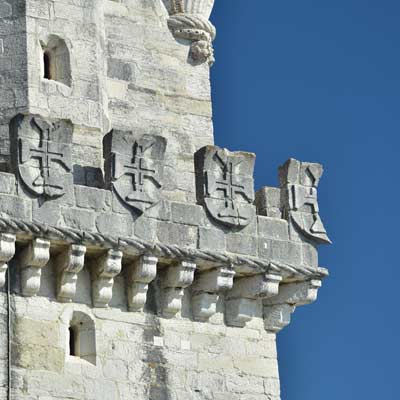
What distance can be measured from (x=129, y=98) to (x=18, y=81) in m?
1.68

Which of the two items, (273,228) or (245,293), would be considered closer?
(245,293)

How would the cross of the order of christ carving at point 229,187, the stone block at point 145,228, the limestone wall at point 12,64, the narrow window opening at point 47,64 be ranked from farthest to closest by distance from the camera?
the narrow window opening at point 47,64, the cross of the order of christ carving at point 229,187, the limestone wall at point 12,64, the stone block at point 145,228

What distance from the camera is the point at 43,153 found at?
1084 inches

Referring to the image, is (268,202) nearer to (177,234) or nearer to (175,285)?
(177,234)

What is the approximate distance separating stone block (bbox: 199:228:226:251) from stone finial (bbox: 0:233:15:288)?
8.10 ft

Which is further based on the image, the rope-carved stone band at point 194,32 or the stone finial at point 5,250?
the rope-carved stone band at point 194,32

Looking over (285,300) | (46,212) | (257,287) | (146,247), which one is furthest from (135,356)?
(285,300)

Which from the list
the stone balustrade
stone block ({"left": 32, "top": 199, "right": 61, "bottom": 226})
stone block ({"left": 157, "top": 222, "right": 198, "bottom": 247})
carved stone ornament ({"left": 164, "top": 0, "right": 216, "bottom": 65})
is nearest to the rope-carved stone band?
carved stone ornament ({"left": 164, "top": 0, "right": 216, "bottom": 65})

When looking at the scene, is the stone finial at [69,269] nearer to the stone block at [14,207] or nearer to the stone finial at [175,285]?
the stone block at [14,207]

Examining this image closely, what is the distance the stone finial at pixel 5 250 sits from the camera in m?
27.0

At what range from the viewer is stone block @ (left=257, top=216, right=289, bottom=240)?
95.3ft

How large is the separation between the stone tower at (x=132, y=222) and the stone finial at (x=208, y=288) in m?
0.02

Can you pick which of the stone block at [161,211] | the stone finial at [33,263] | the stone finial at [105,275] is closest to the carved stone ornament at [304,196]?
the stone block at [161,211]

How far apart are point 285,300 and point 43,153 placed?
12.2ft
